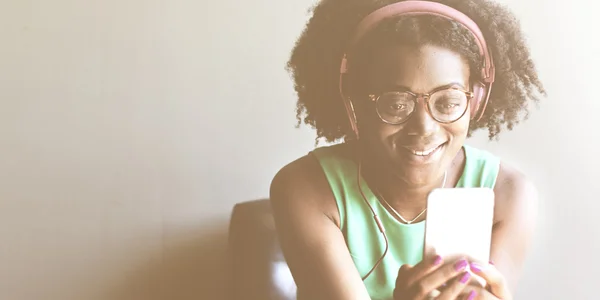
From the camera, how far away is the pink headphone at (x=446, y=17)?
23.8 inches

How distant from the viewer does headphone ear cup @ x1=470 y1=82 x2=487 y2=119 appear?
632 mm

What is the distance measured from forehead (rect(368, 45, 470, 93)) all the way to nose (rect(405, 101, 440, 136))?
0.07 ft

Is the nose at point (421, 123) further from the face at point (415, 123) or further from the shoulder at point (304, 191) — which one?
the shoulder at point (304, 191)

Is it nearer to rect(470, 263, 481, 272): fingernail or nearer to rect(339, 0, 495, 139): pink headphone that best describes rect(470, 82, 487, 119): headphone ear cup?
rect(339, 0, 495, 139): pink headphone

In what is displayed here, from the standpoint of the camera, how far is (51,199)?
0.73 m

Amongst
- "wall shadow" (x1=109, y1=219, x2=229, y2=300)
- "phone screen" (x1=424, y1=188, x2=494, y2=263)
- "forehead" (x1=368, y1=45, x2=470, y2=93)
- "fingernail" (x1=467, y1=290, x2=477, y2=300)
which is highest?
"forehead" (x1=368, y1=45, x2=470, y2=93)

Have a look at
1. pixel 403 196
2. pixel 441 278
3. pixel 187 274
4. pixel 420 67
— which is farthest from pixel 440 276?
pixel 187 274

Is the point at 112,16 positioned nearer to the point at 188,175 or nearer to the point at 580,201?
the point at 188,175

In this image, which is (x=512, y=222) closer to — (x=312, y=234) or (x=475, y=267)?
(x=475, y=267)

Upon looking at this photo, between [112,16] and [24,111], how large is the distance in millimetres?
A: 160

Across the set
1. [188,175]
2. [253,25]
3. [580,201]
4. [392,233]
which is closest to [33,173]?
[188,175]

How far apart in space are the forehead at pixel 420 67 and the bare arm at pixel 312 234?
151 millimetres

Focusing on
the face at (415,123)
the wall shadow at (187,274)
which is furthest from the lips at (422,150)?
the wall shadow at (187,274)

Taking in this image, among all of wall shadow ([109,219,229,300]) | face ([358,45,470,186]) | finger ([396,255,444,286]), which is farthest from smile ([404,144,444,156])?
wall shadow ([109,219,229,300])
